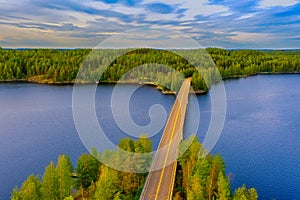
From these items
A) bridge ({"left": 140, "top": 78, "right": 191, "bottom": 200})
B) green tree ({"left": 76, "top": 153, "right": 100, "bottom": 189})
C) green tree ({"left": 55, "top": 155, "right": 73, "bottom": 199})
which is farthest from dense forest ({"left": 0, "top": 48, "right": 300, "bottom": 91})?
green tree ({"left": 55, "top": 155, "right": 73, "bottom": 199})

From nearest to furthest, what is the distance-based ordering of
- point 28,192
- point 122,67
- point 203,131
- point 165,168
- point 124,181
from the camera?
point 28,192, point 124,181, point 165,168, point 203,131, point 122,67

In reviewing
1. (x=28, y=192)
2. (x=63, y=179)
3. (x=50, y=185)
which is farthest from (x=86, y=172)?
(x=28, y=192)

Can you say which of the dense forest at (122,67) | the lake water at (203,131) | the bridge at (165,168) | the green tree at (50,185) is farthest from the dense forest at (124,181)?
the dense forest at (122,67)

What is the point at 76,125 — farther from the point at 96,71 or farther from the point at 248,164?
the point at 96,71

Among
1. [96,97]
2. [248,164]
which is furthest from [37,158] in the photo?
[96,97]

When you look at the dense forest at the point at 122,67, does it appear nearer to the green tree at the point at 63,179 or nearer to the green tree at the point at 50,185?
the green tree at the point at 63,179

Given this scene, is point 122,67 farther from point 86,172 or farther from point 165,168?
point 86,172
